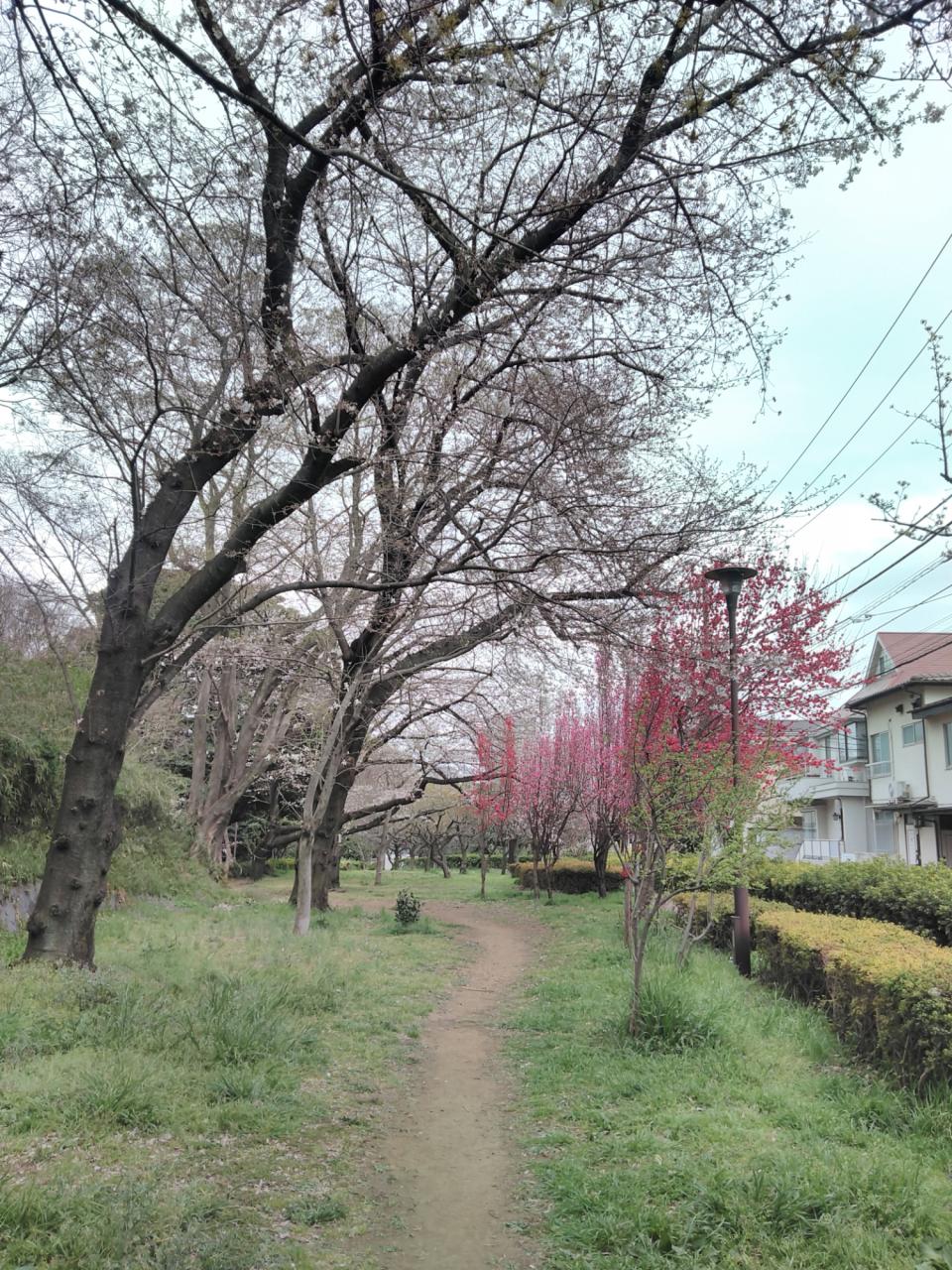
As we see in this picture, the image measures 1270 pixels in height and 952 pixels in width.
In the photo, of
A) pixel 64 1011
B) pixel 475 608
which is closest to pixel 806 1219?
Result: pixel 64 1011

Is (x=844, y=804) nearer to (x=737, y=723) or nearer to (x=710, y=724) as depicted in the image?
(x=710, y=724)

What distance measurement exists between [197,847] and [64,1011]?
1357cm

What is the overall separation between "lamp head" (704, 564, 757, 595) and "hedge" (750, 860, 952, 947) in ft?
12.1

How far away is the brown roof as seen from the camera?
2492 cm

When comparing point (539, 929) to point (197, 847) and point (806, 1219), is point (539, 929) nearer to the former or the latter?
point (197, 847)

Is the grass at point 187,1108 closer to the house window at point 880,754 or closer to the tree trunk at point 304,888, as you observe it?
the tree trunk at point 304,888

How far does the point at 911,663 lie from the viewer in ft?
85.8

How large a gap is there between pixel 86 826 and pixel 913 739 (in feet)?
83.0

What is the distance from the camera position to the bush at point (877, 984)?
5043 mm

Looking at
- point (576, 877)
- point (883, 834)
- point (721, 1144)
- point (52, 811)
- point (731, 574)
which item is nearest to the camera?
point (721, 1144)

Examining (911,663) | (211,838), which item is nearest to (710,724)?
(211,838)

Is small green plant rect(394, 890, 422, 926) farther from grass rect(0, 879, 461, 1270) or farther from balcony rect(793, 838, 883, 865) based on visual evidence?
balcony rect(793, 838, 883, 865)

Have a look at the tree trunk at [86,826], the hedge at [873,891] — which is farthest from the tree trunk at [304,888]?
the hedge at [873,891]

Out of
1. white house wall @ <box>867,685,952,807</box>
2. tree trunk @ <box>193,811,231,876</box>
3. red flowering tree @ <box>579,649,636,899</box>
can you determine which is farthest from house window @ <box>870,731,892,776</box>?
tree trunk @ <box>193,811,231,876</box>
